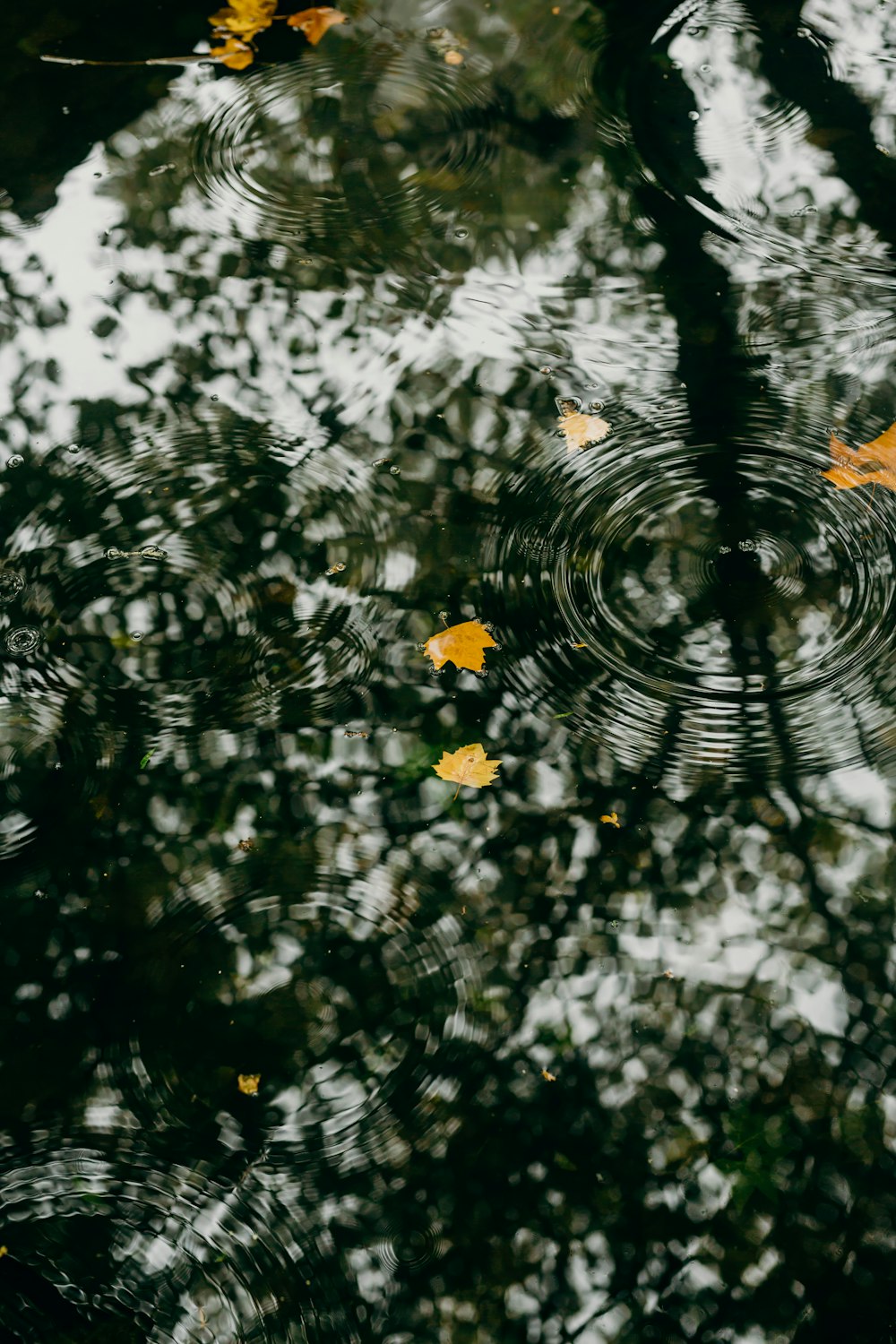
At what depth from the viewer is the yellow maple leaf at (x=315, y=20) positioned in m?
3.29

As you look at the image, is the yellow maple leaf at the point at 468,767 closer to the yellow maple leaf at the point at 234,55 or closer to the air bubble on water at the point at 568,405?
the air bubble on water at the point at 568,405

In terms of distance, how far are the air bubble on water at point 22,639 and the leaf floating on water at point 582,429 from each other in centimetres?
130

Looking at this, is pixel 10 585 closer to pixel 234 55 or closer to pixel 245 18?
pixel 234 55

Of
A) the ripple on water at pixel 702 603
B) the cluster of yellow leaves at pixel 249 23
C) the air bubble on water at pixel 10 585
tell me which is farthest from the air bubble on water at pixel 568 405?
the cluster of yellow leaves at pixel 249 23

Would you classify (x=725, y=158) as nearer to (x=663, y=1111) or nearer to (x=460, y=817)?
(x=460, y=817)

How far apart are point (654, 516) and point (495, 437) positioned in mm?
438

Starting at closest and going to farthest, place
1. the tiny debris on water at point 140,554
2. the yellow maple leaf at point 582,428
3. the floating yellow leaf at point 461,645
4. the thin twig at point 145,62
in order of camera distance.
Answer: the floating yellow leaf at point 461,645 < the tiny debris on water at point 140,554 < the yellow maple leaf at point 582,428 < the thin twig at point 145,62

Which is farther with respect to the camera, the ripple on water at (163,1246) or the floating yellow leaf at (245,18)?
the floating yellow leaf at (245,18)

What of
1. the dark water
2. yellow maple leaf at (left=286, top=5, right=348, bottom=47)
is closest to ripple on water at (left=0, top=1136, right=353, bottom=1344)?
the dark water

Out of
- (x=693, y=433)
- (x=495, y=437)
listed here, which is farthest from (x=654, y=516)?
(x=495, y=437)

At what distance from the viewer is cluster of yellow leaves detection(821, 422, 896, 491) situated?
8.16ft

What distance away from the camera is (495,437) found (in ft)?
8.54

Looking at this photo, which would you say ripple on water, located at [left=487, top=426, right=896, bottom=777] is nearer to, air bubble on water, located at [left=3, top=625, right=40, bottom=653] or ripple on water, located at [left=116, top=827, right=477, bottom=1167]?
ripple on water, located at [left=116, top=827, right=477, bottom=1167]

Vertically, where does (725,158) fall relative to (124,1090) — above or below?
above
